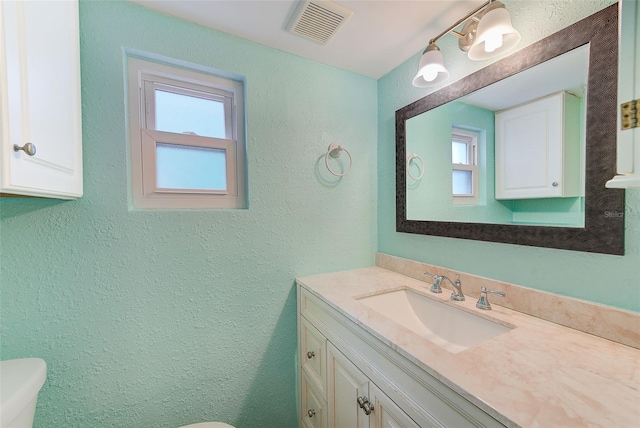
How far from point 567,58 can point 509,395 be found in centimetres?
105

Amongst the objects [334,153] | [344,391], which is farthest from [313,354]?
[334,153]

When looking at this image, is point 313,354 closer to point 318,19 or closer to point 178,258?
point 178,258

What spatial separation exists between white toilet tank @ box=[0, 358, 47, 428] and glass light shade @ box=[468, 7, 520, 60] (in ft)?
6.12

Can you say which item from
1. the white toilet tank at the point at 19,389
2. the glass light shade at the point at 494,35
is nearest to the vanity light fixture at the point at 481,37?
the glass light shade at the point at 494,35

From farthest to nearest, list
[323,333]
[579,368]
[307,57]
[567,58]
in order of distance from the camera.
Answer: [307,57] → [323,333] → [567,58] → [579,368]

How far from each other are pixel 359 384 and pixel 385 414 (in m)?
0.14

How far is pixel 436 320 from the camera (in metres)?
1.07

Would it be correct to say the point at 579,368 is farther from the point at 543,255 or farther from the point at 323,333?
the point at 323,333

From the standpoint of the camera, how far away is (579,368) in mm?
579

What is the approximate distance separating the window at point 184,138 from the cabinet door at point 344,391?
90 cm

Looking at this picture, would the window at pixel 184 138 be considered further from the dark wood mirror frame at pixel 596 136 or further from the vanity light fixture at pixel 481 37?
the dark wood mirror frame at pixel 596 136

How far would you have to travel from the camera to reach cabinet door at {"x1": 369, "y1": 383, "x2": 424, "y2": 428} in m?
0.66

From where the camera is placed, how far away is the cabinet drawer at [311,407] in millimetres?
1100

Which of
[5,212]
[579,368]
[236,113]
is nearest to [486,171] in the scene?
[579,368]
